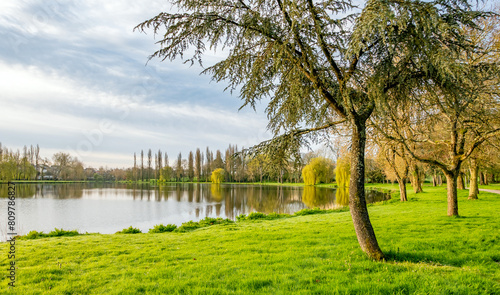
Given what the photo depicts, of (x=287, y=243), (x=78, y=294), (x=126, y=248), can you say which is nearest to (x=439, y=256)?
(x=287, y=243)

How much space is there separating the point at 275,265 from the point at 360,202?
7.68ft

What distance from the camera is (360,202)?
223 inches

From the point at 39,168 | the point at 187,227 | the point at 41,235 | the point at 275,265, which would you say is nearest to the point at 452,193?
the point at 275,265

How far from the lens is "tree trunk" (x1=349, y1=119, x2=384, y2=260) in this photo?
562 cm

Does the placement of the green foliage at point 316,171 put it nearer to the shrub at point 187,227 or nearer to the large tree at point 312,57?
the shrub at point 187,227

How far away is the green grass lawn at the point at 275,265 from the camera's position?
4.16 meters

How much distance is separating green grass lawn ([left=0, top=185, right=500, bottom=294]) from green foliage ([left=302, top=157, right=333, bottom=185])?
5424 cm

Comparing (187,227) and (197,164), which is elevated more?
(197,164)

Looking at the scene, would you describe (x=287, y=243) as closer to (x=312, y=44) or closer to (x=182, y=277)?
(x=182, y=277)

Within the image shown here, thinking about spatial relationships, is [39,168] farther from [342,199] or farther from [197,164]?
[342,199]

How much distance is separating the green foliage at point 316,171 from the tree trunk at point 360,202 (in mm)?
56008

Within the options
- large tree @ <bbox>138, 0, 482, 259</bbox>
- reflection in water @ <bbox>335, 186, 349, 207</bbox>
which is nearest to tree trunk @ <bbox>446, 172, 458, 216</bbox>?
large tree @ <bbox>138, 0, 482, 259</bbox>

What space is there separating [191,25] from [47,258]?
23.2 feet

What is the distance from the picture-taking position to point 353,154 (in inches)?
232
